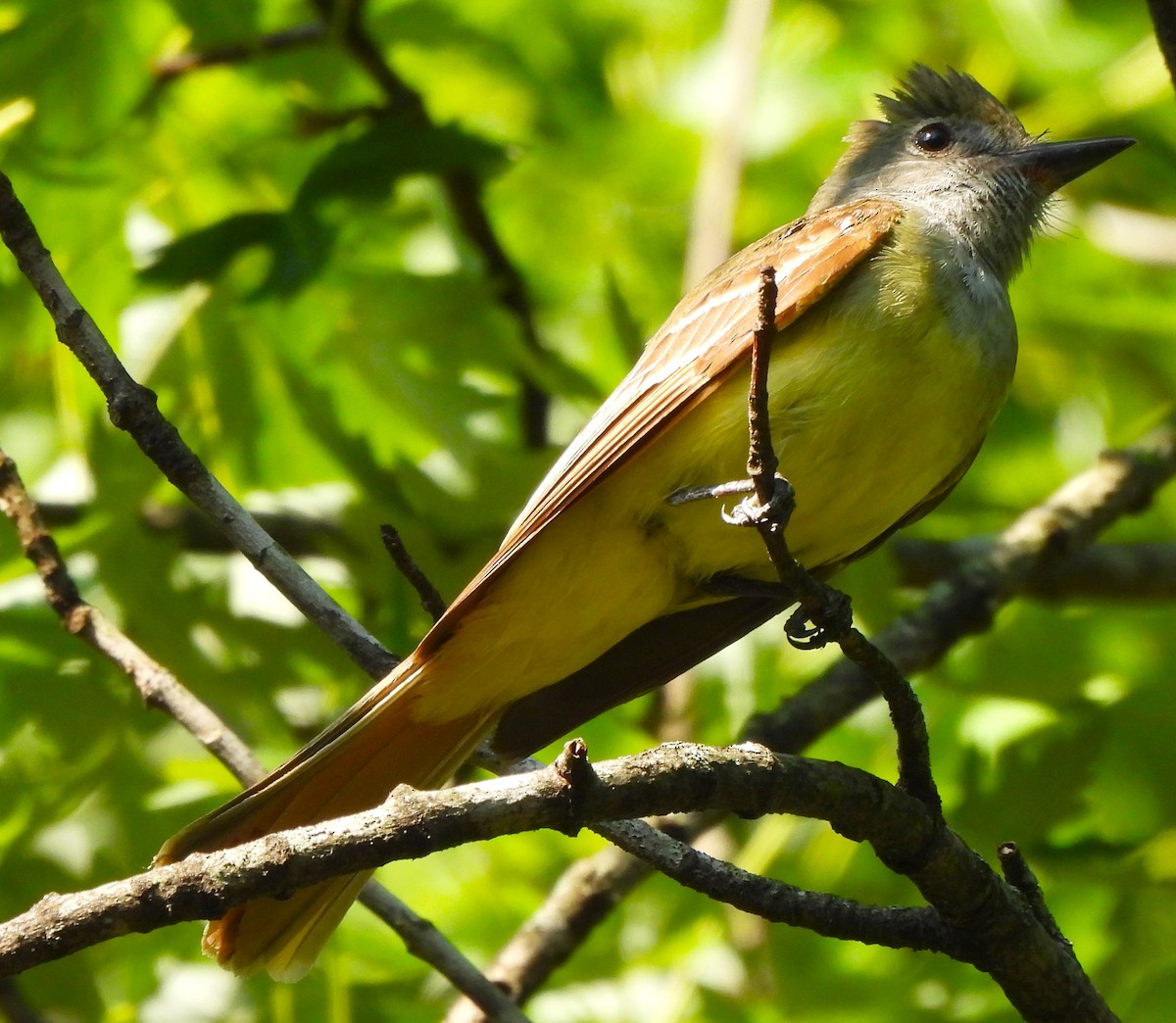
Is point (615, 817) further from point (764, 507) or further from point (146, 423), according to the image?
point (146, 423)

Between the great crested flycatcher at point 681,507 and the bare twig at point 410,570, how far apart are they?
155 millimetres

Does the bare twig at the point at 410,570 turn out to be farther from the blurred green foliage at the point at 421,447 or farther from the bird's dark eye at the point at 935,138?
the bird's dark eye at the point at 935,138

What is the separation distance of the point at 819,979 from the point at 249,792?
161 cm

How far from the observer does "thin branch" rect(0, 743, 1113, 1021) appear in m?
2.46

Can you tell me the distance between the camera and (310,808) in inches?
157

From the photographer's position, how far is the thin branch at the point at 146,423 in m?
3.35

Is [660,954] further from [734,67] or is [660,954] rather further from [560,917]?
[734,67]

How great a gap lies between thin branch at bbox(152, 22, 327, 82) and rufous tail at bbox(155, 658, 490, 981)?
2.43 meters

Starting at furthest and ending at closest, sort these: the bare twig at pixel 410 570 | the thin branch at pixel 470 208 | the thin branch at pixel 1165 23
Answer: the thin branch at pixel 470 208
the thin branch at pixel 1165 23
the bare twig at pixel 410 570

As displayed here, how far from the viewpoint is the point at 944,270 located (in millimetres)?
4312

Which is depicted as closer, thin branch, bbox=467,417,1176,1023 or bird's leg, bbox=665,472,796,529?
bird's leg, bbox=665,472,796,529

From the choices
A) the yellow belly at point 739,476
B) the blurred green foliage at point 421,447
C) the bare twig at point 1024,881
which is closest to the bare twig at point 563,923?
the blurred green foliage at point 421,447

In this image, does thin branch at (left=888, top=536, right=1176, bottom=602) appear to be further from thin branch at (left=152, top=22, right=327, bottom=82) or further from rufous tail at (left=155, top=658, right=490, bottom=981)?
thin branch at (left=152, top=22, right=327, bottom=82)

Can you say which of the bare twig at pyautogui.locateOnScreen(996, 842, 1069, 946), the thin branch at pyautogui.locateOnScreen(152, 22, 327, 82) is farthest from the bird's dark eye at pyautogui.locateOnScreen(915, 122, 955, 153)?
the bare twig at pyautogui.locateOnScreen(996, 842, 1069, 946)
